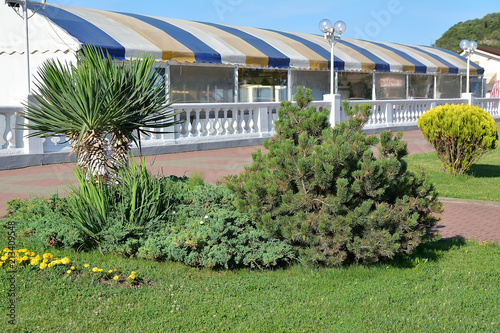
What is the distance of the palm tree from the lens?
6.58 metres

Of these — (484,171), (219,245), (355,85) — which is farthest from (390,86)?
(219,245)

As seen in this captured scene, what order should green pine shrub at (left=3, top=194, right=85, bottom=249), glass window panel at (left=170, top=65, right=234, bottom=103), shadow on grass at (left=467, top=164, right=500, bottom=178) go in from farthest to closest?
glass window panel at (left=170, top=65, right=234, bottom=103) < shadow on grass at (left=467, top=164, right=500, bottom=178) < green pine shrub at (left=3, top=194, right=85, bottom=249)

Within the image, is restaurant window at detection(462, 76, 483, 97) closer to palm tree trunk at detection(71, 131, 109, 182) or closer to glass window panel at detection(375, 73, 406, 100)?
glass window panel at detection(375, 73, 406, 100)

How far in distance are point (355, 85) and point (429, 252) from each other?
66.6ft

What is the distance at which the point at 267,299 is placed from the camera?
4727mm

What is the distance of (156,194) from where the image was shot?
6.28 metres

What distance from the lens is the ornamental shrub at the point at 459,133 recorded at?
1094 centimetres

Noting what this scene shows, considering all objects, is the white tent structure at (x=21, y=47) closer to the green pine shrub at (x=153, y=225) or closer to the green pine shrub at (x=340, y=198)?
→ the green pine shrub at (x=153, y=225)

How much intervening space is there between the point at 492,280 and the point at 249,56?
1526 centimetres

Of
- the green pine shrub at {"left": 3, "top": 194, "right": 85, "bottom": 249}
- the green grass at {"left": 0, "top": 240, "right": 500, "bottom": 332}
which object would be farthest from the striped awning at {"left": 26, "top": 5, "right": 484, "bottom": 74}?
the green grass at {"left": 0, "top": 240, "right": 500, "bottom": 332}

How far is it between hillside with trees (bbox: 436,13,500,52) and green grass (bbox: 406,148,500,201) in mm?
65396

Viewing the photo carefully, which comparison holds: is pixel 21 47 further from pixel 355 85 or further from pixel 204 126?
pixel 355 85

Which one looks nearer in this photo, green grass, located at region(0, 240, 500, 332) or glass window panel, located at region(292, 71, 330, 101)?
green grass, located at region(0, 240, 500, 332)

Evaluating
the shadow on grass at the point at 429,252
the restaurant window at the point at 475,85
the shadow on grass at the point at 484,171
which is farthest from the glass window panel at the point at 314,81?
the shadow on grass at the point at 429,252
